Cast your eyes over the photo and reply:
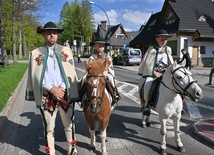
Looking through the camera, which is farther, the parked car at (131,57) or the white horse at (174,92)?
the parked car at (131,57)

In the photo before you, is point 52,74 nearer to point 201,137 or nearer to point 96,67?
point 96,67

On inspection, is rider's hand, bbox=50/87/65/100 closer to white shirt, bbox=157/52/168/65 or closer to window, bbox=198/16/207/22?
white shirt, bbox=157/52/168/65

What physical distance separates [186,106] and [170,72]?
4283 mm

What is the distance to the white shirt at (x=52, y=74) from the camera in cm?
359

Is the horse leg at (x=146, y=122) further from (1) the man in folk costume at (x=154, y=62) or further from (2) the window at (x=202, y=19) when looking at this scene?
(2) the window at (x=202, y=19)

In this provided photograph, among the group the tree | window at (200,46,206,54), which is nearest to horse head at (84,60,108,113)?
window at (200,46,206,54)

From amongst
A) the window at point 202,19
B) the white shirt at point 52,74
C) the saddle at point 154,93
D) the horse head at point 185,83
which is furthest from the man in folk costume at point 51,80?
the window at point 202,19

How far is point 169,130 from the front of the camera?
530cm

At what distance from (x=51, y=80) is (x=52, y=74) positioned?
0.10 metres

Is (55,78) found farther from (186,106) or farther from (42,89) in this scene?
(186,106)

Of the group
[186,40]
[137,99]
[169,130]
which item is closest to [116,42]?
[186,40]

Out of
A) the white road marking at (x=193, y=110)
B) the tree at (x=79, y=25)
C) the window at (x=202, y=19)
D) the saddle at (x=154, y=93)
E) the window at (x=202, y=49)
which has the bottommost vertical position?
the white road marking at (x=193, y=110)

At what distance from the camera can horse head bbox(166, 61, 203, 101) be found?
356 centimetres

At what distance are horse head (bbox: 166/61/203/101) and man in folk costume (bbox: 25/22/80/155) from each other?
5.78ft
